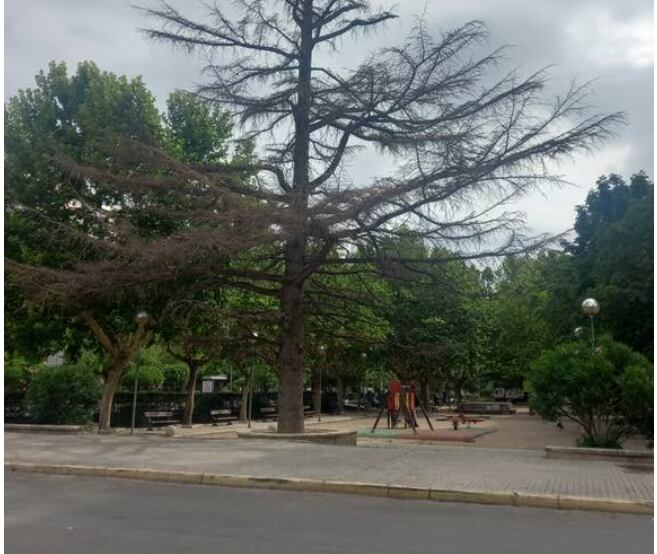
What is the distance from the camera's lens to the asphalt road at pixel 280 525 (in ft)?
21.0

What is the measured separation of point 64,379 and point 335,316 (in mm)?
7984

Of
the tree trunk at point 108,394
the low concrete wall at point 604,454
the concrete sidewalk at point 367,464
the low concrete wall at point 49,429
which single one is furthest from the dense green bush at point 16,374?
the low concrete wall at point 604,454

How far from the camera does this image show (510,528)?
7.48 metres

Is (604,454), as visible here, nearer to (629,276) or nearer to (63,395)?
(629,276)

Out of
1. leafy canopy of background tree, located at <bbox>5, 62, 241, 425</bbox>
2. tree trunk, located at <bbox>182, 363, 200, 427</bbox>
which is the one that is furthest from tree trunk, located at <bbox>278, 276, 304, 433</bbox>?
tree trunk, located at <bbox>182, 363, 200, 427</bbox>

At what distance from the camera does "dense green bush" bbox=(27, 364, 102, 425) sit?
20.1 m

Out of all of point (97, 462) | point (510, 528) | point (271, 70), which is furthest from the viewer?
point (271, 70)

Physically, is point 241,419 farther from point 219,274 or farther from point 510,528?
Answer: point 510,528

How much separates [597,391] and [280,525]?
8972mm

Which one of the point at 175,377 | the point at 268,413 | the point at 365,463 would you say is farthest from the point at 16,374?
the point at 365,463

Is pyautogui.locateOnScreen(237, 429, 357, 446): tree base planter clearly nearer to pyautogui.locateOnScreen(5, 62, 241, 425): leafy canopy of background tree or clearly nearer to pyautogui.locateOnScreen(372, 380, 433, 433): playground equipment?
pyautogui.locateOnScreen(5, 62, 241, 425): leafy canopy of background tree

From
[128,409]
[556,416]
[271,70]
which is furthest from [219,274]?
[128,409]

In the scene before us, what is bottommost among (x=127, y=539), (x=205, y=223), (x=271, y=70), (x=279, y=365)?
(x=127, y=539)

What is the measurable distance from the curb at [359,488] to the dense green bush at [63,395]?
348 inches
